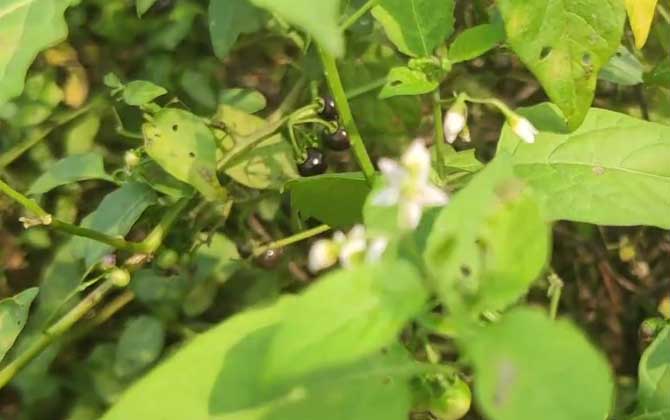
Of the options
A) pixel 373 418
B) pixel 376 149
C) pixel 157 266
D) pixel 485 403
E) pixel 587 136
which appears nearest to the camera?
pixel 485 403

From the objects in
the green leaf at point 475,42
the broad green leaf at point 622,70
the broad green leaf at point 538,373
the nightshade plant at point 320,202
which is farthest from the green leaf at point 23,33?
the broad green leaf at point 622,70

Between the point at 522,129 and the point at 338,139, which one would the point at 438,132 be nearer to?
the point at 522,129

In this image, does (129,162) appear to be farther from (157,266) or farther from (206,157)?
(157,266)

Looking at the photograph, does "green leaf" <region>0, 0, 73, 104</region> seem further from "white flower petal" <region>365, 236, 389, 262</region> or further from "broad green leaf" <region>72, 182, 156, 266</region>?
"white flower petal" <region>365, 236, 389, 262</region>

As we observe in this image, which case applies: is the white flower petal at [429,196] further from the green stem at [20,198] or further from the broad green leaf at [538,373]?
the green stem at [20,198]

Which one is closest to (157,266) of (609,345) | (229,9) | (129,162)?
(129,162)

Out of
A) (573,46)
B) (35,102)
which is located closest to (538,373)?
(573,46)

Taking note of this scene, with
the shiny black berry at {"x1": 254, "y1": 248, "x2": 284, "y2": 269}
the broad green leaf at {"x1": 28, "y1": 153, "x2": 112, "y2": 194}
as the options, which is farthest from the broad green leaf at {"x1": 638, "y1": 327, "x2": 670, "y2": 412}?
the broad green leaf at {"x1": 28, "y1": 153, "x2": 112, "y2": 194}
